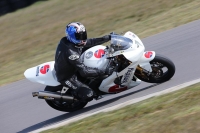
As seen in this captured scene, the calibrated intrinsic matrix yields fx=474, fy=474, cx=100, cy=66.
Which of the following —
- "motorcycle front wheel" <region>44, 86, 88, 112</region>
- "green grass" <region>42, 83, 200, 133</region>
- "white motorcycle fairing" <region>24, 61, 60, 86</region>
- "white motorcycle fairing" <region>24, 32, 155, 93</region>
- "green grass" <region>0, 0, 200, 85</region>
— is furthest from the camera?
"green grass" <region>0, 0, 200, 85</region>

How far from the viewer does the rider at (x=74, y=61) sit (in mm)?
7246

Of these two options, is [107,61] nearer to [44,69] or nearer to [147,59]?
[147,59]

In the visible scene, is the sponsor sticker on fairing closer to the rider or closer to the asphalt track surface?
the rider

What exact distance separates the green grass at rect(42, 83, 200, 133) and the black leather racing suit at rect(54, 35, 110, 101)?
2.96ft

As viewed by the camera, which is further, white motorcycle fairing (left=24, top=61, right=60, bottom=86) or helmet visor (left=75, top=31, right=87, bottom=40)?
white motorcycle fairing (left=24, top=61, right=60, bottom=86)

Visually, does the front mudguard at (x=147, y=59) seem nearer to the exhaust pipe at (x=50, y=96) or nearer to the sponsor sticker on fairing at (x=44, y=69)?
the exhaust pipe at (x=50, y=96)

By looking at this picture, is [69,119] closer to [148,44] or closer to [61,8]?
[148,44]

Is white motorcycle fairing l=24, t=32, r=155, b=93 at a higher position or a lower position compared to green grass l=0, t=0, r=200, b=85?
lower

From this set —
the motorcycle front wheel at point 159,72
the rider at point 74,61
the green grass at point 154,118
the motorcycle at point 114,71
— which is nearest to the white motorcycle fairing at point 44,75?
the motorcycle at point 114,71

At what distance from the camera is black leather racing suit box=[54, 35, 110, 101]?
7.30m

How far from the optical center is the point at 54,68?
7.70 meters

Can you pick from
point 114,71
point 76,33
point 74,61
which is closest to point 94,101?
point 114,71

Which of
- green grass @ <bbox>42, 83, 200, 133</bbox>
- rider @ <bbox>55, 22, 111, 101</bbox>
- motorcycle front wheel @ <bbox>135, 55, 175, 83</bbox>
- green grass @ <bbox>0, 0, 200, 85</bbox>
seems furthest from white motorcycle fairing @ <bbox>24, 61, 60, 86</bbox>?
green grass @ <bbox>0, 0, 200, 85</bbox>

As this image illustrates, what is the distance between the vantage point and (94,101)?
827 centimetres
